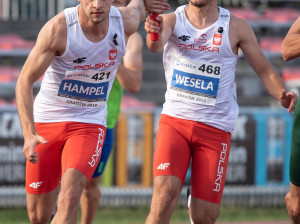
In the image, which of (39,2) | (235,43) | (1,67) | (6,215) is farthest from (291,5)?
(235,43)

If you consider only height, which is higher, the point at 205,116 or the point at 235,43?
the point at 235,43

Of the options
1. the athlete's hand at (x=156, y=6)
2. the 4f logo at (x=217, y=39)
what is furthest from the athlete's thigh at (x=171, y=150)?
the athlete's hand at (x=156, y=6)

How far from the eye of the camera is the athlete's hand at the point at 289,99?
206 inches

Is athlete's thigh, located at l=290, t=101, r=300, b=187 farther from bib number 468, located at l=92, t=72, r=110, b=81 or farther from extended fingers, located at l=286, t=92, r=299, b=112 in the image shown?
bib number 468, located at l=92, t=72, r=110, b=81

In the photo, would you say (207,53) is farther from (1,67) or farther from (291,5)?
(291,5)

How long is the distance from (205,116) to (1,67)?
841 centimetres

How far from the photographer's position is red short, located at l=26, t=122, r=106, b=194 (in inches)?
205

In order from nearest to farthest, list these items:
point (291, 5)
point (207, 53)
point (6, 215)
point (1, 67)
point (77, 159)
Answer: point (77, 159)
point (207, 53)
point (6, 215)
point (1, 67)
point (291, 5)

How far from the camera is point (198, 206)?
220 inches

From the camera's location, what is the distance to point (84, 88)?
209 inches

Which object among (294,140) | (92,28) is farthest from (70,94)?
(294,140)

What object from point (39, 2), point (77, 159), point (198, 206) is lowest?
point (39, 2)

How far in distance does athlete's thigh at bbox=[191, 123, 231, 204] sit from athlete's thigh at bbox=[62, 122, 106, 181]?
82 cm

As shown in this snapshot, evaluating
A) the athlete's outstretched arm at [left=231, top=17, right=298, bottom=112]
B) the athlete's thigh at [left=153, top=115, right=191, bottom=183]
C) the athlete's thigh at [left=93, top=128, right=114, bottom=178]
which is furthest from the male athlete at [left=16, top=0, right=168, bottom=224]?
the athlete's thigh at [left=93, top=128, right=114, bottom=178]
